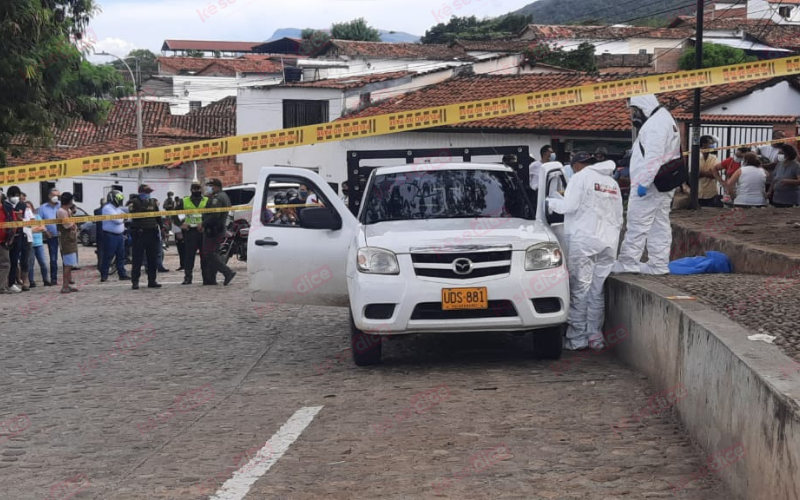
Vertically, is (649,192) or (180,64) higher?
(180,64)

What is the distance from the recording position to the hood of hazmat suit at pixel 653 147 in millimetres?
9883

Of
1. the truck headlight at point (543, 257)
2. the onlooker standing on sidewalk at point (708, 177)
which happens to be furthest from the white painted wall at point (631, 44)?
the truck headlight at point (543, 257)

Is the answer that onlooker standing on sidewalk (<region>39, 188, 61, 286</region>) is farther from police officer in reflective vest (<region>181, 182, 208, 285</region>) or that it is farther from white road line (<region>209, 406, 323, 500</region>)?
white road line (<region>209, 406, 323, 500</region>)

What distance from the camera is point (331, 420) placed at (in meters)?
7.29

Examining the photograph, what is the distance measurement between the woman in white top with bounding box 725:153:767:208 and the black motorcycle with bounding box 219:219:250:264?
454 inches

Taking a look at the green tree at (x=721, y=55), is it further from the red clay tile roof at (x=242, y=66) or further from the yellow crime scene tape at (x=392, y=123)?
the yellow crime scene tape at (x=392, y=123)

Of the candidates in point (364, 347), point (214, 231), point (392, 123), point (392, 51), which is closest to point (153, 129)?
point (392, 51)

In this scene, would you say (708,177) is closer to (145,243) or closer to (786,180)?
(786,180)

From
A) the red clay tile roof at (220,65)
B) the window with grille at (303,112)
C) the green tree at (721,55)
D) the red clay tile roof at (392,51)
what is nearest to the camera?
the window with grille at (303,112)

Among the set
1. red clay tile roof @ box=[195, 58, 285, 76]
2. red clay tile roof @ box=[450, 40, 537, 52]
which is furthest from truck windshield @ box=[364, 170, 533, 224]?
red clay tile roof @ box=[195, 58, 285, 76]

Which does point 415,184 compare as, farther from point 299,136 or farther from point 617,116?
point 617,116

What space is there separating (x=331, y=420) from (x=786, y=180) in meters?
11.8

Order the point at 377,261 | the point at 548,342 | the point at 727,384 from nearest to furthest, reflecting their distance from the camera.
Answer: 1. the point at 727,384
2. the point at 377,261
3. the point at 548,342

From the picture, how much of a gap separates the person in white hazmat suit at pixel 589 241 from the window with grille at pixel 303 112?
36.9 m
